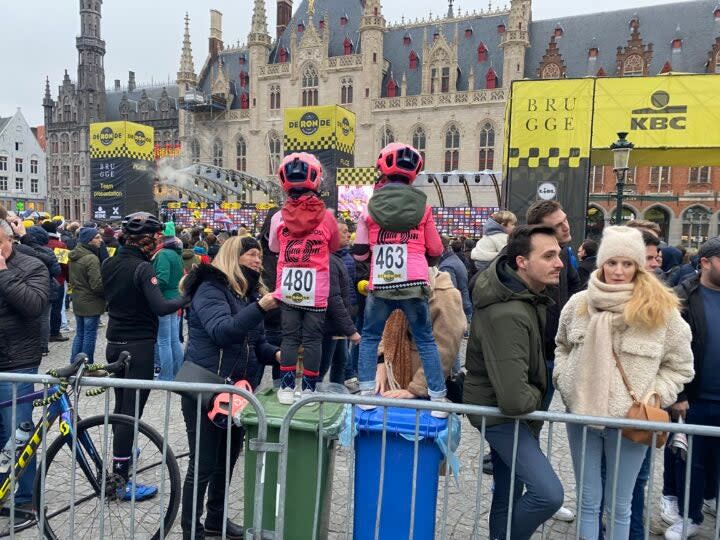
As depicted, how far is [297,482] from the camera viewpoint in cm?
247

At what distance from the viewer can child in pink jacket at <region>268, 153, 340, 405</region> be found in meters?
3.54

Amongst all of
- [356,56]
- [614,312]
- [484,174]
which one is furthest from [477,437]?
[356,56]

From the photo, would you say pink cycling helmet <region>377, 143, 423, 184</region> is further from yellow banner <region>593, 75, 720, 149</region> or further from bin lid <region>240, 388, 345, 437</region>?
yellow banner <region>593, 75, 720, 149</region>

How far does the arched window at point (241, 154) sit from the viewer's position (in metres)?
42.1

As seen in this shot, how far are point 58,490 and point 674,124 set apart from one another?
36.2 feet

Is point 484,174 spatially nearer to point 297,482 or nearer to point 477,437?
point 477,437

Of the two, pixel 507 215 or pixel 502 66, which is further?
pixel 502 66

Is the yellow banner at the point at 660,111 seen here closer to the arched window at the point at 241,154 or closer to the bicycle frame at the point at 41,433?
the bicycle frame at the point at 41,433

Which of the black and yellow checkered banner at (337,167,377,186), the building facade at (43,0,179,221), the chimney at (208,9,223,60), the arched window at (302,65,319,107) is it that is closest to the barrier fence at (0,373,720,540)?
the black and yellow checkered banner at (337,167,377,186)

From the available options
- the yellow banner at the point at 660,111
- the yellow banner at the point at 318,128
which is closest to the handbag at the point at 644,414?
the yellow banner at the point at 660,111

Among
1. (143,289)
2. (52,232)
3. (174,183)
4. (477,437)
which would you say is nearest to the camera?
(143,289)

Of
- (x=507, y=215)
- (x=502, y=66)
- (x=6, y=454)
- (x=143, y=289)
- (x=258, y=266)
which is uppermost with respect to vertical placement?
(x=502, y=66)

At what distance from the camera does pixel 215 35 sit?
47469 millimetres

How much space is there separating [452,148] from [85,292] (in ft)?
111
